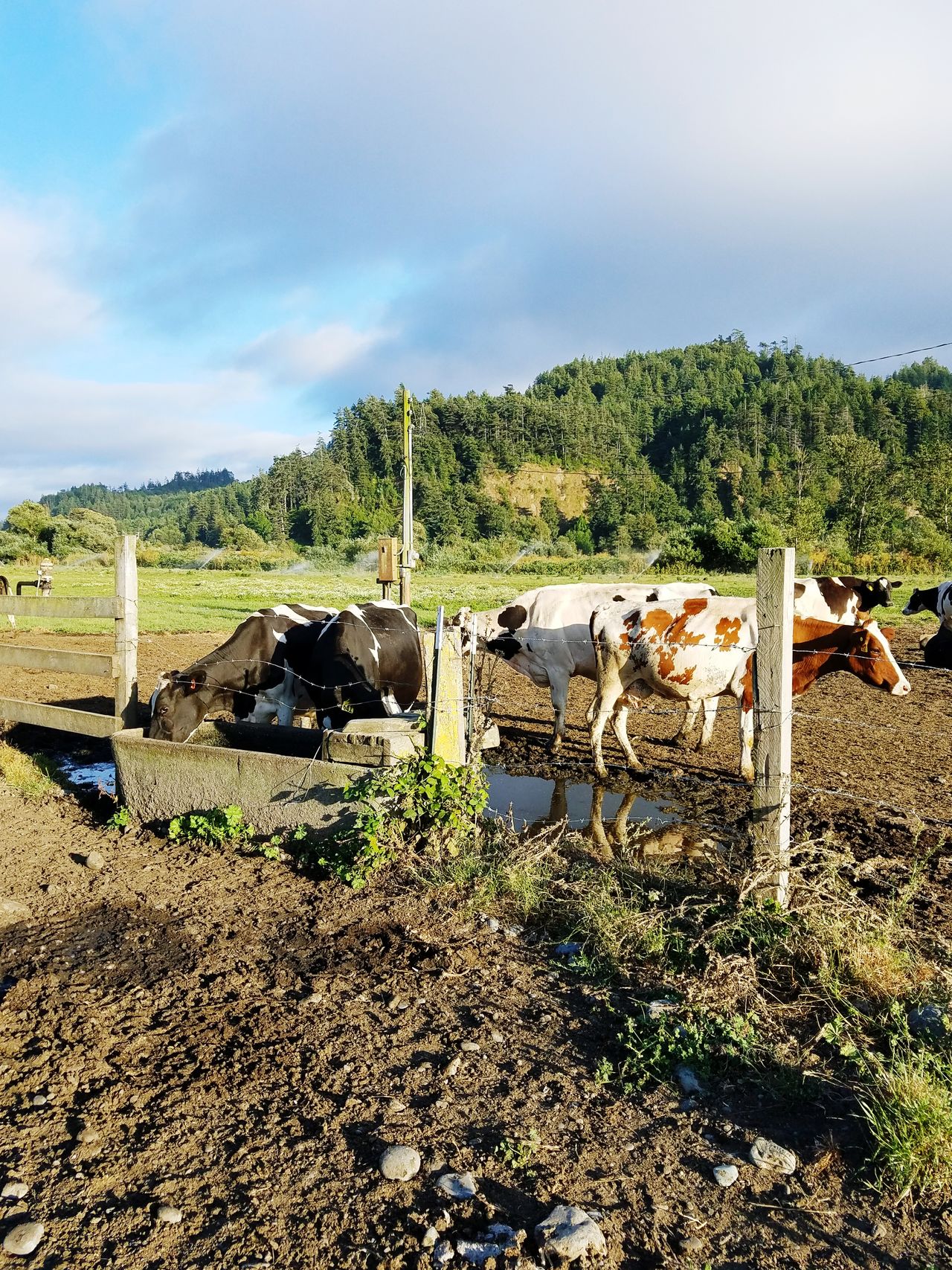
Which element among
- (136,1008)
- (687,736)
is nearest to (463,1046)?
(136,1008)

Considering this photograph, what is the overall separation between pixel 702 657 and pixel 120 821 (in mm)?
5294

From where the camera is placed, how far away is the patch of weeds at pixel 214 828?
5980mm

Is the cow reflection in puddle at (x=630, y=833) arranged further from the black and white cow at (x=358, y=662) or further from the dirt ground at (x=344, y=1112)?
the dirt ground at (x=344, y=1112)

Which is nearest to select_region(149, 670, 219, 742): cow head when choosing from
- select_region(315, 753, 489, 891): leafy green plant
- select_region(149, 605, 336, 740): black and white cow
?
select_region(149, 605, 336, 740): black and white cow

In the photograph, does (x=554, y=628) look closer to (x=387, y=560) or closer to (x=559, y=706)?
(x=559, y=706)

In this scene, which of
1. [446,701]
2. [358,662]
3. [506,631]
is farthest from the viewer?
[506,631]

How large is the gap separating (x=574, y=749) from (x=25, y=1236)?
7.60 metres

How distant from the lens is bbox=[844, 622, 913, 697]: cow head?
789cm

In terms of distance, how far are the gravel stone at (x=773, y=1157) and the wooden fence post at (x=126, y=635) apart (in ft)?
19.5

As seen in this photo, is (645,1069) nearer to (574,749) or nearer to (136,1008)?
(136,1008)

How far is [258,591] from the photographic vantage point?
4125cm

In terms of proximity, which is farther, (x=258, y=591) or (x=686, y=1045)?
(x=258, y=591)

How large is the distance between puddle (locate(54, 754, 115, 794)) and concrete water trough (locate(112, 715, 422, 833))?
40.8 inches

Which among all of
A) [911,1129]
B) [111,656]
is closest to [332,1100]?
[911,1129]
